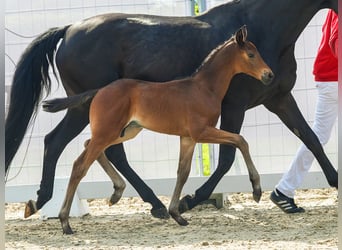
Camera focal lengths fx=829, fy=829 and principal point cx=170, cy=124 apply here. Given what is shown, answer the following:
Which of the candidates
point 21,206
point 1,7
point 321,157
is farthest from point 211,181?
point 1,7

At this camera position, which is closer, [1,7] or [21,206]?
[1,7]

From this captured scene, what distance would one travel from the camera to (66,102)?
18.6 feet

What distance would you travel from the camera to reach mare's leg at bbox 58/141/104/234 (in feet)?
18.7

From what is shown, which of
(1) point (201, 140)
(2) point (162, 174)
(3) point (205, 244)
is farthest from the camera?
(2) point (162, 174)

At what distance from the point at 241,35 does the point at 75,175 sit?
1495 mm

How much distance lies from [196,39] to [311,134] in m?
1.15

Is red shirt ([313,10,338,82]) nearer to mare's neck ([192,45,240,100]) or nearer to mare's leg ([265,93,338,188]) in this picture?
mare's leg ([265,93,338,188])

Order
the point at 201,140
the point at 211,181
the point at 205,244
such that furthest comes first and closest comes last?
the point at 211,181 → the point at 201,140 → the point at 205,244

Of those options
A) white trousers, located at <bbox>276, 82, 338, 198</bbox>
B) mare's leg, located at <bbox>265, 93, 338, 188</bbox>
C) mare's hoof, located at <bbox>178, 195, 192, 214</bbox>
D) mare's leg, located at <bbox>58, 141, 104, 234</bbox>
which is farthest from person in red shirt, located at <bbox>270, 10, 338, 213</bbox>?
mare's leg, located at <bbox>58, 141, 104, 234</bbox>

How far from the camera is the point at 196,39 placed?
605 centimetres

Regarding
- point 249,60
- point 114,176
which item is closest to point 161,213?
point 114,176

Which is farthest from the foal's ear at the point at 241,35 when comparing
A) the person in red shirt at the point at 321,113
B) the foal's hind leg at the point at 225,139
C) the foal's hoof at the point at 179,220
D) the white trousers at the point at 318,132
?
the foal's hoof at the point at 179,220

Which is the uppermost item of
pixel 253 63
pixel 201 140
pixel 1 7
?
pixel 1 7

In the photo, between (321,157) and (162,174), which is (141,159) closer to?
(162,174)
